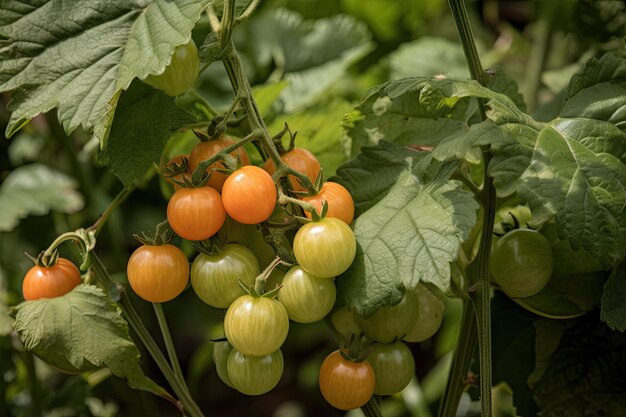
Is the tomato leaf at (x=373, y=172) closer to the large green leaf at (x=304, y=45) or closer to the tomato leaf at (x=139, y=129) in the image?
the tomato leaf at (x=139, y=129)

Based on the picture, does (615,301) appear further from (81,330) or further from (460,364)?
(81,330)

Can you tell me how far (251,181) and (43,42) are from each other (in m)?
0.22

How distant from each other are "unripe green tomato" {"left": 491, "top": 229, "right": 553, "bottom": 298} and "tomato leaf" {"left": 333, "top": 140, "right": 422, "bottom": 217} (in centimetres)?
11

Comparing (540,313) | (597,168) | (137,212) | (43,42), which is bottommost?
(137,212)

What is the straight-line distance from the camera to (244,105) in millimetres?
638

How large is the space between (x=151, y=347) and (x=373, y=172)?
0.25m

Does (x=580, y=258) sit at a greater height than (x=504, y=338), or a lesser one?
greater

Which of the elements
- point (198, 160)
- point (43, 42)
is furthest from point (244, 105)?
point (43, 42)

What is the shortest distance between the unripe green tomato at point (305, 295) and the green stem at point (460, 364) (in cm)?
15

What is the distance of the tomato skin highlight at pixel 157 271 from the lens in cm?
60

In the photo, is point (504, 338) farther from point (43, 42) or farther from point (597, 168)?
point (43, 42)

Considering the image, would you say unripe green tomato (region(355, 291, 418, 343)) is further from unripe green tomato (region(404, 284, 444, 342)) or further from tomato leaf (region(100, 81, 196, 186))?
tomato leaf (region(100, 81, 196, 186))

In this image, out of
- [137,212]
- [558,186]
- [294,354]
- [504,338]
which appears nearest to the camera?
[558,186]

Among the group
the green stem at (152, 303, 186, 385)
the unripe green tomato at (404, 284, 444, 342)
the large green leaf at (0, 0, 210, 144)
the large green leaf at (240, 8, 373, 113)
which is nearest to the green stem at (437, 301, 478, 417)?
the unripe green tomato at (404, 284, 444, 342)
